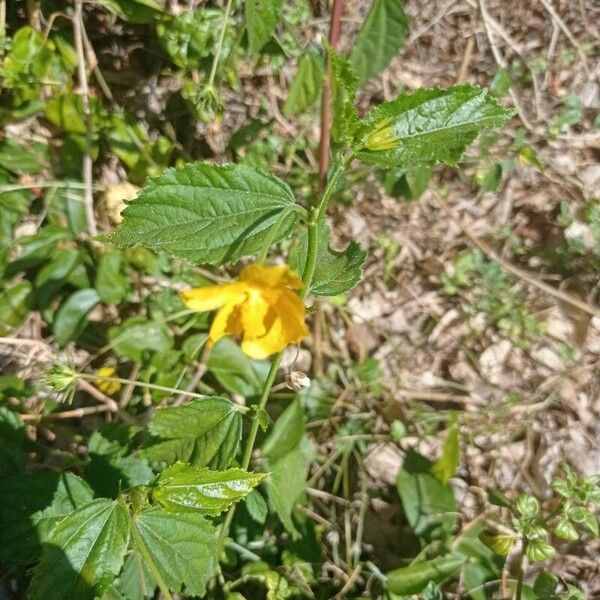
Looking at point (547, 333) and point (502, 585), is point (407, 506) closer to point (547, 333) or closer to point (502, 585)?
point (502, 585)

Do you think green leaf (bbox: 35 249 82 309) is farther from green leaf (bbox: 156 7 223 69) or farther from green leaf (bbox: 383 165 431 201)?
green leaf (bbox: 383 165 431 201)

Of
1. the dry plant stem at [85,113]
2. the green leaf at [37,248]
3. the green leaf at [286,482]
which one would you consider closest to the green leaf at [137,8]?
the dry plant stem at [85,113]

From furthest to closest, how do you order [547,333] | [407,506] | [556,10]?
[556,10], [547,333], [407,506]

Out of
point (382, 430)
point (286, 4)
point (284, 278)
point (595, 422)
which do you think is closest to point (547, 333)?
point (595, 422)

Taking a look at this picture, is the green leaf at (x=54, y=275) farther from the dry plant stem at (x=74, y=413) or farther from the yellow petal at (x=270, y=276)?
the yellow petal at (x=270, y=276)

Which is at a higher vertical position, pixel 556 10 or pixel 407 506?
pixel 556 10

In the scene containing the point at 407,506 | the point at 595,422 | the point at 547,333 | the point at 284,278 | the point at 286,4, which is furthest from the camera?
the point at 547,333

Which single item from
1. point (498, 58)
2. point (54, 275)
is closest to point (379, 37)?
point (498, 58)
